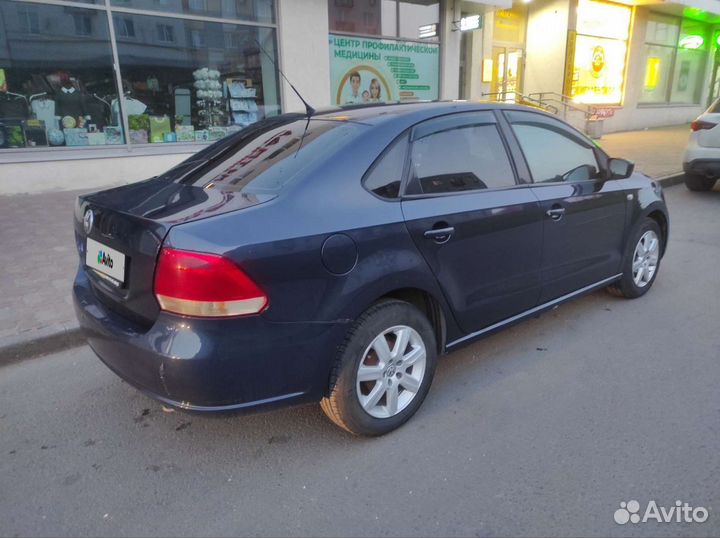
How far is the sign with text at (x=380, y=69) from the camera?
1062cm

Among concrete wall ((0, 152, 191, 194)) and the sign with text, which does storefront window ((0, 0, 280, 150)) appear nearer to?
concrete wall ((0, 152, 191, 194))

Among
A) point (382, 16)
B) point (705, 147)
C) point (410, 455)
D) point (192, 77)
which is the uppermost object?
point (382, 16)

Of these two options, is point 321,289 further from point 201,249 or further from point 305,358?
point 201,249

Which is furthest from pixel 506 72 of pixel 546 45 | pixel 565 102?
pixel 565 102

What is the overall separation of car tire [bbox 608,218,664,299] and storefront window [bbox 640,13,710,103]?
17.5m

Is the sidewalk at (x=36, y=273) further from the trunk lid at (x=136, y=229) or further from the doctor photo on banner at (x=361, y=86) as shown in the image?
the doctor photo on banner at (x=361, y=86)

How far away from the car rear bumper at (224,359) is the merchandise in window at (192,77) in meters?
7.44

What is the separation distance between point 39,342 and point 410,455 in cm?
269

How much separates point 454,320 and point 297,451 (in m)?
1.09

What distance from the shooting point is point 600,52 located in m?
16.8

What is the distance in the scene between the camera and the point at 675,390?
10.0 ft

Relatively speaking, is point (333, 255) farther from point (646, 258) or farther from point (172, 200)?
point (646, 258)

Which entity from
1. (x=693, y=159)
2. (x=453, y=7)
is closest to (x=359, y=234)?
(x=693, y=159)

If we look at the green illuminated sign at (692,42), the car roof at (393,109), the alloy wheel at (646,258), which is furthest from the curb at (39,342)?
the green illuminated sign at (692,42)
